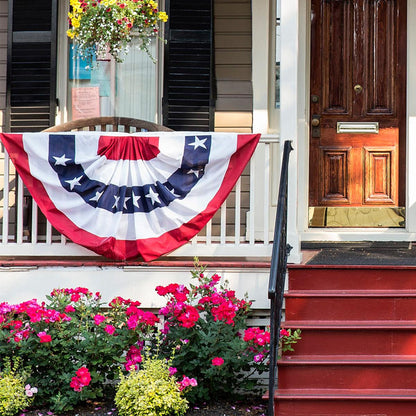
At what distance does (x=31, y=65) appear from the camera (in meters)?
6.87

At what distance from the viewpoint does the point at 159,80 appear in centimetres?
712

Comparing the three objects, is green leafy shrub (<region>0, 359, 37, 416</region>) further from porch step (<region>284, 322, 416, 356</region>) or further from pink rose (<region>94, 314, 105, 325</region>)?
porch step (<region>284, 322, 416, 356</region>)

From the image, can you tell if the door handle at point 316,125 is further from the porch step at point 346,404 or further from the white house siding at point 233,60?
the porch step at point 346,404

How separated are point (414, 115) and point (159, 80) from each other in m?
2.27

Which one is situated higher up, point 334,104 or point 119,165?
point 334,104

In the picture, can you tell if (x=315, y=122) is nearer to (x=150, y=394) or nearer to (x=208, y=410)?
(x=208, y=410)

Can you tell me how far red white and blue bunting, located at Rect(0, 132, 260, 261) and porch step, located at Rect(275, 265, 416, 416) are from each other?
2.91ft

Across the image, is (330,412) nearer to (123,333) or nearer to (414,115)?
(123,333)

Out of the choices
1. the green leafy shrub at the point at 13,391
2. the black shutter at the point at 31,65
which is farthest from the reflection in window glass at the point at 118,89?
the green leafy shrub at the point at 13,391

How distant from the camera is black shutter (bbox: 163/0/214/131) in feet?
22.3

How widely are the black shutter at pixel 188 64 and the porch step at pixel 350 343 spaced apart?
198 centimetres

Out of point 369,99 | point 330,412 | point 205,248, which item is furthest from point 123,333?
point 369,99

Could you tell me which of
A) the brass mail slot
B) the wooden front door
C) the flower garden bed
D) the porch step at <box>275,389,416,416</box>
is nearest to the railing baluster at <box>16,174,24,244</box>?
the flower garden bed

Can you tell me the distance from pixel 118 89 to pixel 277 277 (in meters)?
3.14
